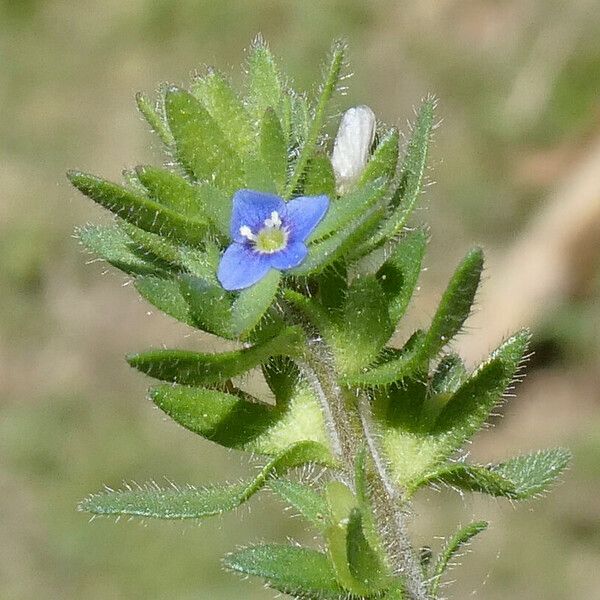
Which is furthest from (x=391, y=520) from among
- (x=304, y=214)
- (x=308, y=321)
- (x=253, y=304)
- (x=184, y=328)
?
(x=184, y=328)

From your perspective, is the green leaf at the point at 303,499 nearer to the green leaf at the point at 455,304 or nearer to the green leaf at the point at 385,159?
the green leaf at the point at 455,304

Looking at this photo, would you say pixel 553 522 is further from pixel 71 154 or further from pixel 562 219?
pixel 71 154

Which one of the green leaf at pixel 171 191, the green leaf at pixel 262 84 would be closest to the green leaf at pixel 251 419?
the green leaf at pixel 171 191

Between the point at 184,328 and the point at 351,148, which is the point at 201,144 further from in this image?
the point at 184,328

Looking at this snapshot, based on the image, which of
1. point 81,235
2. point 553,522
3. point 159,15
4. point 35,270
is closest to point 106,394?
point 35,270

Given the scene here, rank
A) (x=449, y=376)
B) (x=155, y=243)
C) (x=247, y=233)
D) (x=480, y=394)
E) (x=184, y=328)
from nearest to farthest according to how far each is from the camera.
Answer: (x=247, y=233), (x=155, y=243), (x=480, y=394), (x=449, y=376), (x=184, y=328)

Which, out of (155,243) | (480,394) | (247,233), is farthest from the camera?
(480,394)

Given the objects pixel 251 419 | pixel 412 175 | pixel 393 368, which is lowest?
pixel 393 368
